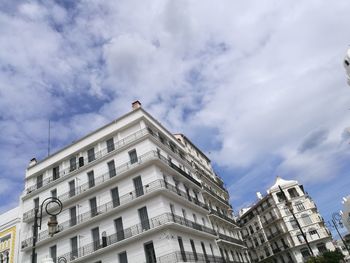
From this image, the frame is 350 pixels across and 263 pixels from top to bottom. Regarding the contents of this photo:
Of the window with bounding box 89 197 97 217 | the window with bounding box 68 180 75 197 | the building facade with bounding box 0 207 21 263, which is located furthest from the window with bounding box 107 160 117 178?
the building facade with bounding box 0 207 21 263

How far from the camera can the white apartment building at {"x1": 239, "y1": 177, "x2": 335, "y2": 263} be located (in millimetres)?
58281

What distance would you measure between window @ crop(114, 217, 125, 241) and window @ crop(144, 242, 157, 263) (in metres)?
2.45

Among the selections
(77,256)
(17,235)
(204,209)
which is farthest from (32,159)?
(204,209)

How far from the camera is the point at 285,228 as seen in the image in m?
61.1

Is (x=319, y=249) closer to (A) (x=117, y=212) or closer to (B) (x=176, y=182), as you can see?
(B) (x=176, y=182)

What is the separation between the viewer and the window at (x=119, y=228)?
1036 inches

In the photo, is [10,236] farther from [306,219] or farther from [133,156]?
[306,219]

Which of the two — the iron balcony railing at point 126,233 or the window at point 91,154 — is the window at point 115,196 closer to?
the iron balcony railing at point 126,233

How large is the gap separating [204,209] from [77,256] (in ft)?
45.5

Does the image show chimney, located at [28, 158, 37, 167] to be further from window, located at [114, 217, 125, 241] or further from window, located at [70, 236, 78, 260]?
window, located at [114, 217, 125, 241]

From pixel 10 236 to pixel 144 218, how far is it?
17.5 meters

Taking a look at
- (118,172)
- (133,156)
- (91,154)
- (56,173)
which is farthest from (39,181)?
(133,156)

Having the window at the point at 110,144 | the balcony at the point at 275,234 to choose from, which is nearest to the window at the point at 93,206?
the window at the point at 110,144

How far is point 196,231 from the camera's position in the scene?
28844mm
